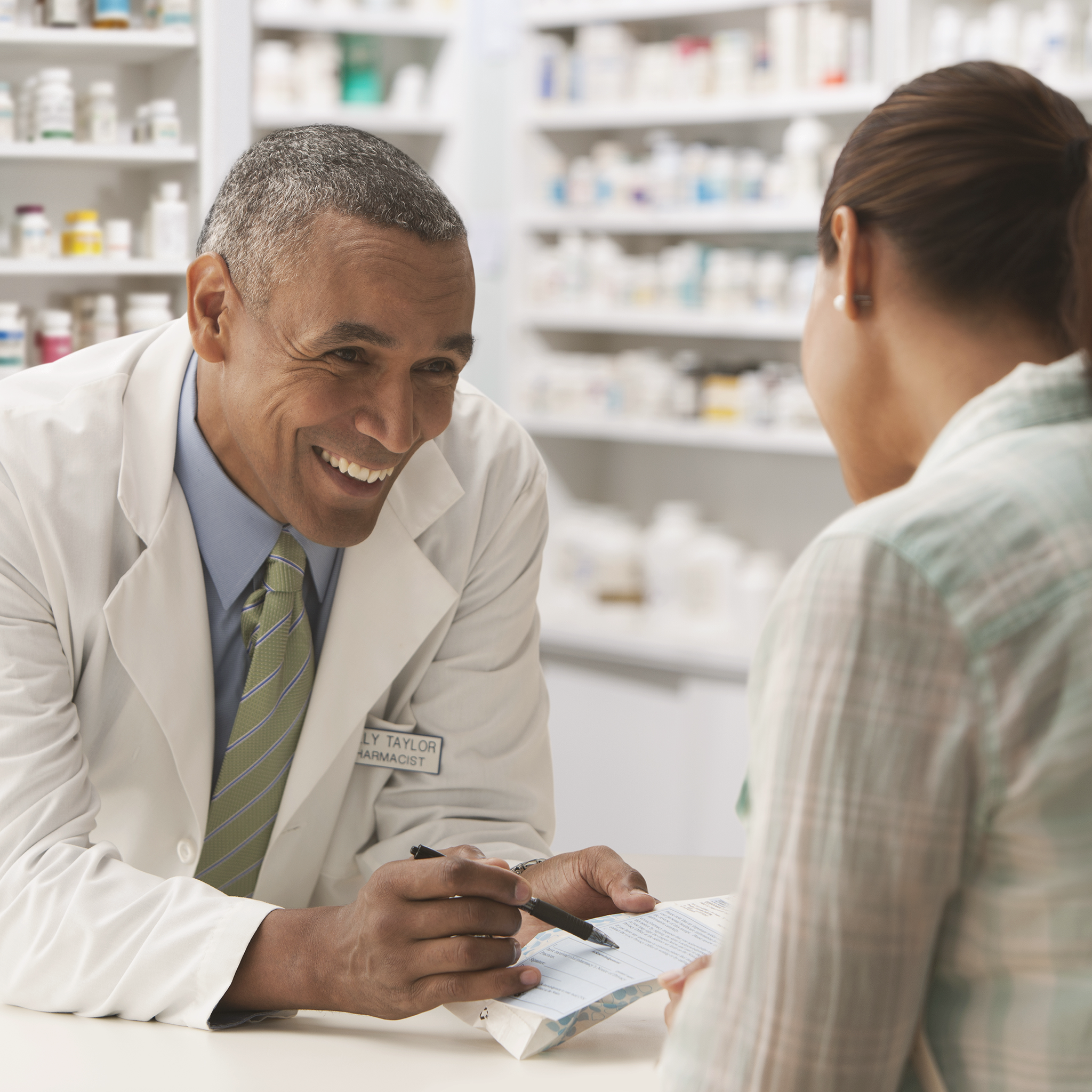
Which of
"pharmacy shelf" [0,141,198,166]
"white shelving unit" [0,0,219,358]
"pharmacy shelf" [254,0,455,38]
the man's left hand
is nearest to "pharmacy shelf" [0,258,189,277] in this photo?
"white shelving unit" [0,0,219,358]

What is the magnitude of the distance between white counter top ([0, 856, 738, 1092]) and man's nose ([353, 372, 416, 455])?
21.4 inches

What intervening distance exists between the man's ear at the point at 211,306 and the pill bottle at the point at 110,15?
62.3 inches

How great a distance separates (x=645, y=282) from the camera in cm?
382

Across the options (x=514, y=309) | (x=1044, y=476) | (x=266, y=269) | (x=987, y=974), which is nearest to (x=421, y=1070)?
(x=987, y=974)

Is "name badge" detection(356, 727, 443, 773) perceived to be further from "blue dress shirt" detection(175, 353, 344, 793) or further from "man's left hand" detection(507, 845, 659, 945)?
"man's left hand" detection(507, 845, 659, 945)

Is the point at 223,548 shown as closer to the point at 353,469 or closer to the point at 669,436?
the point at 353,469

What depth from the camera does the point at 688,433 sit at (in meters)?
3.73

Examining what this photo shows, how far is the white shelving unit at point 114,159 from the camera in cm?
269

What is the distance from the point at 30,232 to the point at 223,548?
5.14 feet

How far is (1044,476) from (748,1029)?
0.34 metres

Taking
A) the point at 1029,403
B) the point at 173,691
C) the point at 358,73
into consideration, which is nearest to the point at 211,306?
the point at 173,691

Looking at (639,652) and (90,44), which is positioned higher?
(90,44)

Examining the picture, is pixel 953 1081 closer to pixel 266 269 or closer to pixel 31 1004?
pixel 31 1004

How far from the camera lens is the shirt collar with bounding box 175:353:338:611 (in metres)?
1.46
